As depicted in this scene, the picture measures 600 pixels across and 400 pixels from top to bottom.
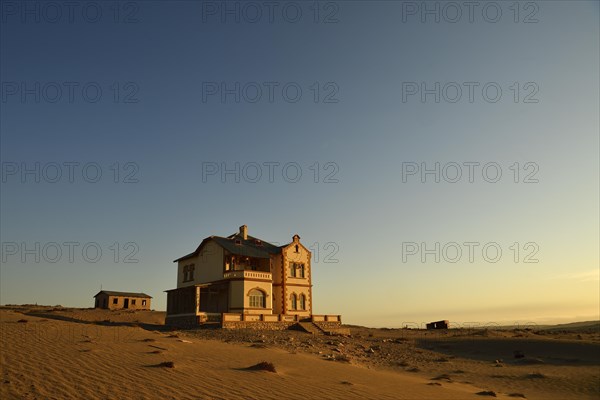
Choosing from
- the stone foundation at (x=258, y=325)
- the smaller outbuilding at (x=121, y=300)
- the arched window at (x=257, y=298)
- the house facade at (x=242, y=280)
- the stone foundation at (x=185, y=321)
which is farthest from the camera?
the smaller outbuilding at (x=121, y=300)

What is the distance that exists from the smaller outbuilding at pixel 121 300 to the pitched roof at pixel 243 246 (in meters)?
24.5

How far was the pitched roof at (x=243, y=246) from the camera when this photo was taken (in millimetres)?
46875

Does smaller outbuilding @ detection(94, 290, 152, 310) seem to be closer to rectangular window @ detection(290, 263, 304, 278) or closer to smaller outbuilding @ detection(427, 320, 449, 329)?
rectangular window @ detection(290, 263, 304, 278)

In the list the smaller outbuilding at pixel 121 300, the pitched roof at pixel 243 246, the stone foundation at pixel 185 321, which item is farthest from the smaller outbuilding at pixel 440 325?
the smaller outbuilding at pixel 121 300

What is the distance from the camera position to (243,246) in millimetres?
48906

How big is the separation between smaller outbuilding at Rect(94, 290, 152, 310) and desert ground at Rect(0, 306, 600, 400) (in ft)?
131

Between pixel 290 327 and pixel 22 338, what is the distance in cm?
2479

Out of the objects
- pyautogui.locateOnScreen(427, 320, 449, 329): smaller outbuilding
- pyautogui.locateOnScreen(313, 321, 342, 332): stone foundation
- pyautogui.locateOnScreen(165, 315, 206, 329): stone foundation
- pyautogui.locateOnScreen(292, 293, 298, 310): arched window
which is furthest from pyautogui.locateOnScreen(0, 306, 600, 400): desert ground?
pyautogui.locateOnScreen(427, 320, 449, 329): smaller outbuilding

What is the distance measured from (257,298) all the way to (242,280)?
8.37 feet

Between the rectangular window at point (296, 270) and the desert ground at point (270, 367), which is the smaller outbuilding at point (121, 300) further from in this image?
the desert ground at point (270, 367)

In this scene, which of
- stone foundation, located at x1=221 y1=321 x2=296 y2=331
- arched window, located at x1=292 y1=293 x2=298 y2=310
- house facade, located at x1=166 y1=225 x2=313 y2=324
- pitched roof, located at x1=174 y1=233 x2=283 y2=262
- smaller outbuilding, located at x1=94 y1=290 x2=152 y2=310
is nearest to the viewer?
stone foundation, located at x1=221 y1=321 x2=296 y2=331

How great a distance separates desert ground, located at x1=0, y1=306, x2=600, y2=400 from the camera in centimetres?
1497

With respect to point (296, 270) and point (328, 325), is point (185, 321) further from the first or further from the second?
point (328, 325)

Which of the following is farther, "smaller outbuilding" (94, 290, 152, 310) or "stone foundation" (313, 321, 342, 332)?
"smaller outbuilding" (94, 290, 152, 310)
